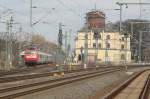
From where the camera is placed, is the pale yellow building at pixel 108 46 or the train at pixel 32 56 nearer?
the train at pixel 32 56

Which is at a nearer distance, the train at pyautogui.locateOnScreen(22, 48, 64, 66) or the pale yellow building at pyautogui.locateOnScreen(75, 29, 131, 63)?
the train at pyautogui.locateOnScreen(22, 48, 64, 66)

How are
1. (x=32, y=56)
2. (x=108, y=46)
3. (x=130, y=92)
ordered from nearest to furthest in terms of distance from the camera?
(x=130, y=92), (x=32, y=56), (x=108, y=46)

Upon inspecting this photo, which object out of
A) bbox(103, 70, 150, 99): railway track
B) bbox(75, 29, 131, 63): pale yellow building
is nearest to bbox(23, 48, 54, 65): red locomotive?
bbox(103, 70, 150, 99): railway track

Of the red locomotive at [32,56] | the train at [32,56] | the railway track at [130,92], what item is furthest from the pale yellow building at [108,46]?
the railway track at [130,92]

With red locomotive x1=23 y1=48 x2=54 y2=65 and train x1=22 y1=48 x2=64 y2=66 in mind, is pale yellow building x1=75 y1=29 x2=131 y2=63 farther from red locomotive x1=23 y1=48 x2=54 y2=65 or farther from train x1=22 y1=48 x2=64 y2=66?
red locomotive x1=23 y1=48 x2=54 y2=65

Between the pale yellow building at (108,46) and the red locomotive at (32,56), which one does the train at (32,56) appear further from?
the pale yellow building at (108,46)

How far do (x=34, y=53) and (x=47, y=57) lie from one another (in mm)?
16755

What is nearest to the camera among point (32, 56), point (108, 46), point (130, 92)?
point (130, 92)

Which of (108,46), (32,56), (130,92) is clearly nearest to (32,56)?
(32,56)

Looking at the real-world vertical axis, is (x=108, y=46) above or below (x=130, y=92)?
above

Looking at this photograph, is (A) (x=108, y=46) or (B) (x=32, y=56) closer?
(B) (x=32, y=56)

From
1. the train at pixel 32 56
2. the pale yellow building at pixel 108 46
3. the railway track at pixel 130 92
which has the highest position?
the pale yellow building at pixel 108 46

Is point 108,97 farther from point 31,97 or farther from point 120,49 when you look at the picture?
point 120,49

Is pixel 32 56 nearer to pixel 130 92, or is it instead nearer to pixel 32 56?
pixel 32 56
